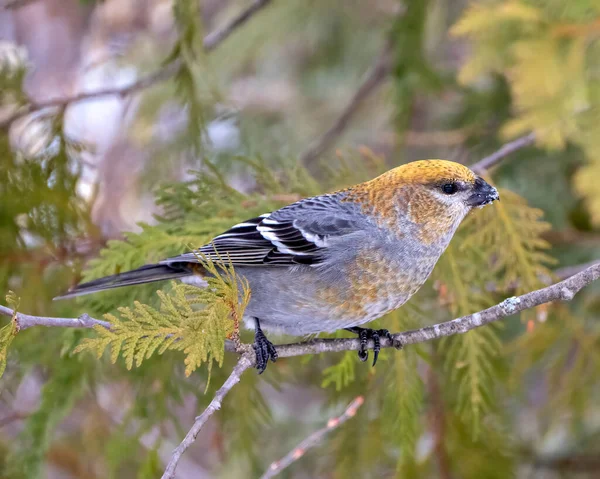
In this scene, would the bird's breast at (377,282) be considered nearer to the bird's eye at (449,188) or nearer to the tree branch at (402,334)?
the tree branch at (402,334)

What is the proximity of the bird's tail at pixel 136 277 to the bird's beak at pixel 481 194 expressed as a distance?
4.92 feet

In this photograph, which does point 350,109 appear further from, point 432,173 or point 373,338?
point 373,338

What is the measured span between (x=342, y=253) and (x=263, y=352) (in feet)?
2.04

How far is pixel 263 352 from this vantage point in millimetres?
2941

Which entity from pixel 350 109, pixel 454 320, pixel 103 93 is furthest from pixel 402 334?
pixel 350 109

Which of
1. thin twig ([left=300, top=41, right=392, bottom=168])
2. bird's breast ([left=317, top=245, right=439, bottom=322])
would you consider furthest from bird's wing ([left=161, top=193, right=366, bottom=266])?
thin twig ([left=300, top=41, right=392, bottom=168])

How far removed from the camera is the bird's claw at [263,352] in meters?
2.89

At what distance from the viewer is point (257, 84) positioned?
8.38 meters

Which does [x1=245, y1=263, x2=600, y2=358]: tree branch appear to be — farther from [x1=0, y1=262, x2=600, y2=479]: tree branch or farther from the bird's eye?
the bird's eye

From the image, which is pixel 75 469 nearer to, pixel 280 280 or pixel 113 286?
pixel 113 286

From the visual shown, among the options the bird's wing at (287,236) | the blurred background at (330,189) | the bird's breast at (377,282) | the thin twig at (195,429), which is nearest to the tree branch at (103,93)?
the blurred background at (330,189)

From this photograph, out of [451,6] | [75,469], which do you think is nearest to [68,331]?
[75,469]

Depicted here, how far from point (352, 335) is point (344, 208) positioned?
0.75 m

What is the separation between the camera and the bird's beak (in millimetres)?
3007
